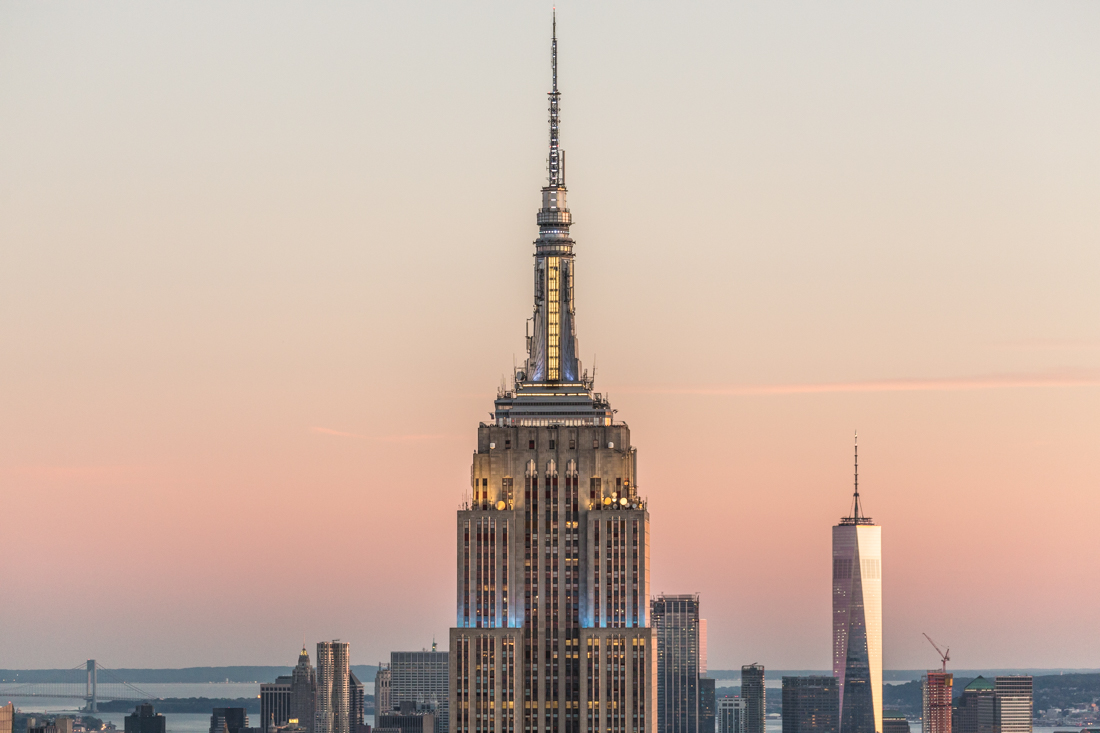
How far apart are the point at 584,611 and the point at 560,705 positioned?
23.9 ft

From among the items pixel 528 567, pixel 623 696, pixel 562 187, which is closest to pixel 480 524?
pixel 528 567

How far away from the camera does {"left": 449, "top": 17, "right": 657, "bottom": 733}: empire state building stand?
177 metres

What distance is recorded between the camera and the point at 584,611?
178 meters

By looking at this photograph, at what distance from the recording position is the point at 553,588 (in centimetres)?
17875

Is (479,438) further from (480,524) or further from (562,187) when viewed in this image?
(562,187)

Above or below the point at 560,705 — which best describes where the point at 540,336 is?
above

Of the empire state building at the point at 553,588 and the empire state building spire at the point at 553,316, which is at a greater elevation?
the empire state building spire at the point at 553,316

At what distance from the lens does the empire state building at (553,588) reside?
6983 inches

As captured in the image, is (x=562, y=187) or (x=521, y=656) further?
(x=562, y=187)

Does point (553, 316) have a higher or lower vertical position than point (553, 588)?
higher

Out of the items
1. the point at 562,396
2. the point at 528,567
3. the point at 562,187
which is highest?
the point at 562,187

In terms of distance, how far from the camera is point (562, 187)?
18925 centimetres

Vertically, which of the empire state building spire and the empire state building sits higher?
the empire state building spire

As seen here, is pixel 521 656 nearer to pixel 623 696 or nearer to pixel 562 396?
pixel 623 696
